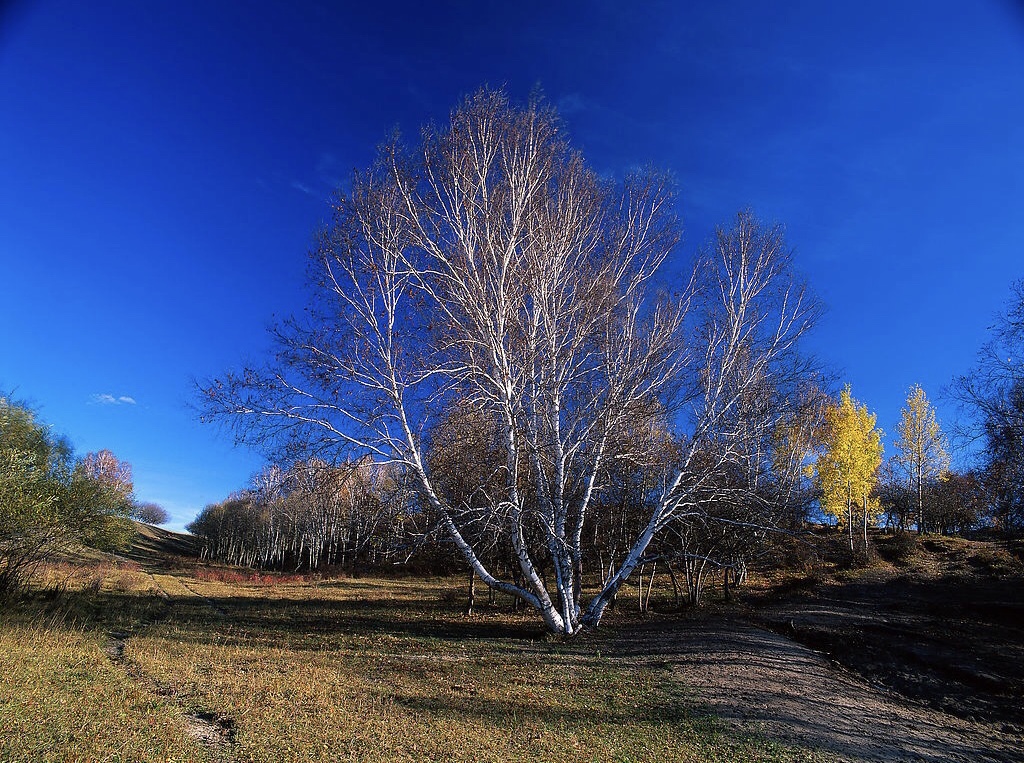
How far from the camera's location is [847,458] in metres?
28.2

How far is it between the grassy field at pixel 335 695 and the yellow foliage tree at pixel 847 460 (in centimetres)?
2101

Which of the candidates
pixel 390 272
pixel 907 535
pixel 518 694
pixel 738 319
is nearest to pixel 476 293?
pixel 390 272

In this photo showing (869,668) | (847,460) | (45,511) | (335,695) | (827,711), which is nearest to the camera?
(827,711)

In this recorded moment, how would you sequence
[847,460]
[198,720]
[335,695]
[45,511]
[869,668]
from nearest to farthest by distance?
1. [198,720]
2. [335,695]
3. [869,668]
4. [45,511]
5. [847,460]

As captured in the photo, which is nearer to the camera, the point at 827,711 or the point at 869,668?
the point at 827,711

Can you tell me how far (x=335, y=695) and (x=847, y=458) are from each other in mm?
29644

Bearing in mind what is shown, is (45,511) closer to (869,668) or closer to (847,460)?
(869,668)

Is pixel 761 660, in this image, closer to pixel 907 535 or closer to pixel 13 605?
pixel 13 605

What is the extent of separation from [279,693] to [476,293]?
29.9 feet

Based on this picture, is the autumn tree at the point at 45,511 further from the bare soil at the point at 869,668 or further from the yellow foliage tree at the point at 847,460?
the yellow foliage tree at the point at 847,460

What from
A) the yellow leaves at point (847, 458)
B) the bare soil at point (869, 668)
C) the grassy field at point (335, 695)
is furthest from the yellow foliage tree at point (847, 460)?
the grassy field at point (335, 695)

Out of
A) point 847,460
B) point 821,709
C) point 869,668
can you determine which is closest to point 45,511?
point 821,709

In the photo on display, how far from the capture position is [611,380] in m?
13.5

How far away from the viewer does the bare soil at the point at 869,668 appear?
6508 mm
